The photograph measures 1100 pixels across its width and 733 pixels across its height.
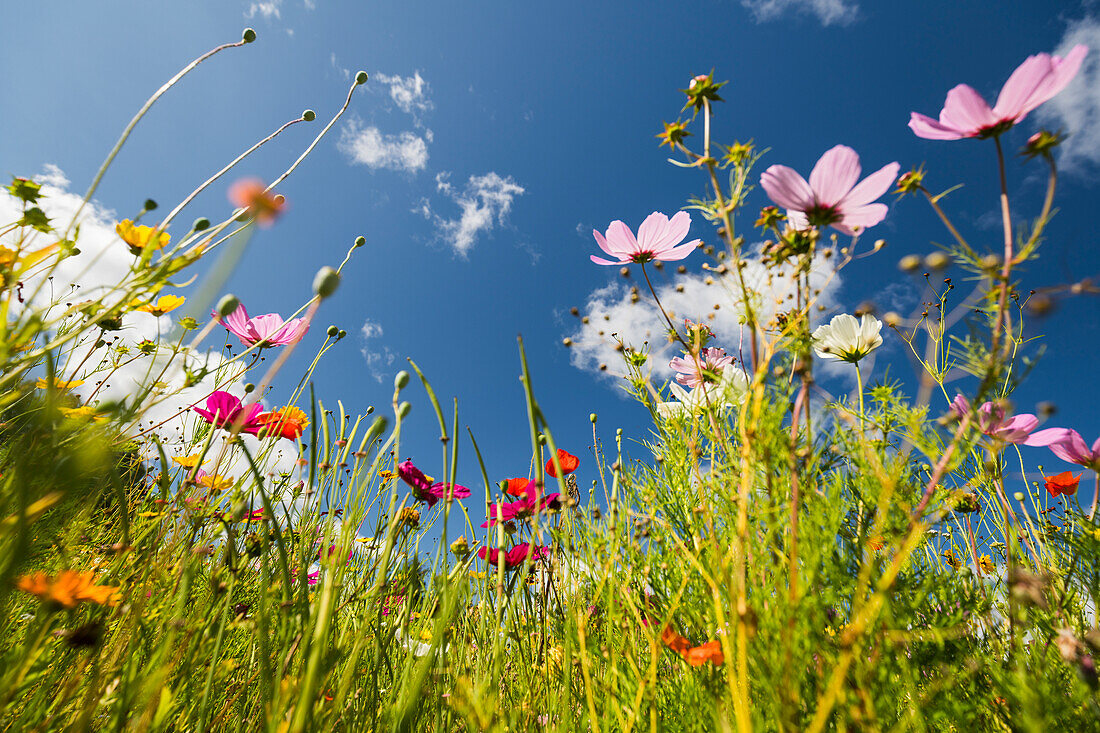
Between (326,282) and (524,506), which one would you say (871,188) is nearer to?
(326,282)

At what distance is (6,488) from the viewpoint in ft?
1.77

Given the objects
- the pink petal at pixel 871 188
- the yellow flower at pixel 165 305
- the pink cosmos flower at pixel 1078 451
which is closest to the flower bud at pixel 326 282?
the pink petal at pixel 871 188

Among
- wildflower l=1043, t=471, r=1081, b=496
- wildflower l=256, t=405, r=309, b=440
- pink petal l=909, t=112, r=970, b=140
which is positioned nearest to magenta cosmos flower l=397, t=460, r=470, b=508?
wildflower l=256, t=405, r=309, b=440

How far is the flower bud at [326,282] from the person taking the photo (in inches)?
19.6

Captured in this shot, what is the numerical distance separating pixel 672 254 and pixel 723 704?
630 millimetres

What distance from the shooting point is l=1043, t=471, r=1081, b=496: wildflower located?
1044mm

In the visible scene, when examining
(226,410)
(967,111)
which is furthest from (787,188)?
(226,410)

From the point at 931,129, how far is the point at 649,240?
411mm

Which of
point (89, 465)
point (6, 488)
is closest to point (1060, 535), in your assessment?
point (89, 465)

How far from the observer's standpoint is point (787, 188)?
1.79 ft

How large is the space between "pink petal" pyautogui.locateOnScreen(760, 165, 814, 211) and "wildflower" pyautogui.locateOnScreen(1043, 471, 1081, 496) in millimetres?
1008

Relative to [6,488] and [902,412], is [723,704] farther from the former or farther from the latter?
[6,488]

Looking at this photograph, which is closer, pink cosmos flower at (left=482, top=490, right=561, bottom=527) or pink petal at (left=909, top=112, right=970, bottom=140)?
pink petal at (left=909, top=112, right=970, bottom=140)

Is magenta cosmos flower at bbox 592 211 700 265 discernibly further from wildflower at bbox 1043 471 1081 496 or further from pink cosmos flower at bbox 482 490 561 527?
wildflower at bbox 1043 471 1081 496
